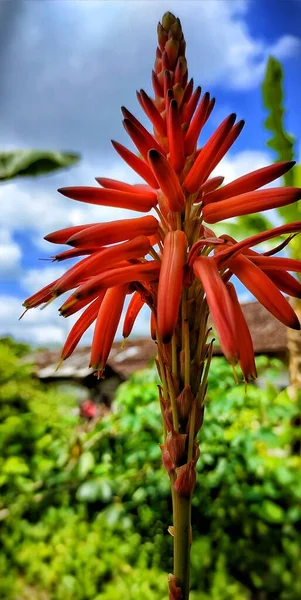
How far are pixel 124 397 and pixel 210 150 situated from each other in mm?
1997

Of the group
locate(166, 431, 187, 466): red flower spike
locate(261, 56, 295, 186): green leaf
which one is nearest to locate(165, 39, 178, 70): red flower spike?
locate(166, 431, 187, 466): red flower spike

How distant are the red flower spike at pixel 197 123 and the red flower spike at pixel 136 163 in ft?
0.18

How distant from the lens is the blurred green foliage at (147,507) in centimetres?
216

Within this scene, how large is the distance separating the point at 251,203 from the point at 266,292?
10 cm

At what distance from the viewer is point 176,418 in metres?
0.59

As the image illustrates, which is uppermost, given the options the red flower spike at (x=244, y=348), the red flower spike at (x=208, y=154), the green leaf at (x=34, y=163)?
the green leaf at (x=34, y=163)

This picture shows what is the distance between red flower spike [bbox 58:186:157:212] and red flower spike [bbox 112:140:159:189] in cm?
2

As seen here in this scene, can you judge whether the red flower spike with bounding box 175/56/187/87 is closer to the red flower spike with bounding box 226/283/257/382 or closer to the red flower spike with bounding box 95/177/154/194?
the red flower spike with bounding box 95/177/154/194

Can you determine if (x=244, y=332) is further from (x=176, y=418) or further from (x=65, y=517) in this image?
(x=65, y=517)

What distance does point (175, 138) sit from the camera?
573mm

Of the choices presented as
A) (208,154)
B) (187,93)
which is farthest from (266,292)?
(187,93)

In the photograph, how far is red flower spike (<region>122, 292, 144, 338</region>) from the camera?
0.71 metres

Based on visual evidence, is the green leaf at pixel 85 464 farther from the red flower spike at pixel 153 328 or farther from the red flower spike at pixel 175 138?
the red flower spike at pixel 175 138

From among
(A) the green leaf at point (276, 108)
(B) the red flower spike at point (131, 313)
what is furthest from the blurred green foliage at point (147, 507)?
(B) the red flower spike at point (131, 313)
